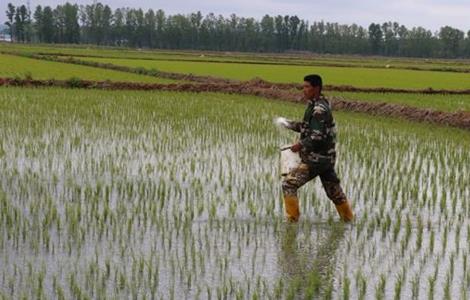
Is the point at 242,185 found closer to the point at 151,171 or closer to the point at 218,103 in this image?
the point at 151,171

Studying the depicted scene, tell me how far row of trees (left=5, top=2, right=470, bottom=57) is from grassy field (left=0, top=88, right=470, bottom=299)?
89.4 meters

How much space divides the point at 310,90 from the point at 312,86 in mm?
36

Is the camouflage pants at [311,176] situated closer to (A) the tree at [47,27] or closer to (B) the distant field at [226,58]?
(B) the distant field at [226,58]

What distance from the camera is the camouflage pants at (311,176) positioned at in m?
6.17

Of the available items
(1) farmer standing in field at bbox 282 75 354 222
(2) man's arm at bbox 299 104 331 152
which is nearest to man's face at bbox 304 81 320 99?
(1) farmer standing in field at bbox 282 75 354 222

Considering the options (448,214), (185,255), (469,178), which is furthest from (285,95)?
(185,255)

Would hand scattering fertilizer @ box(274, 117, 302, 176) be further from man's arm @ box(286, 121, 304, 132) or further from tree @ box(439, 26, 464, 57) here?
tree @ box(439, 26, 464, 57)

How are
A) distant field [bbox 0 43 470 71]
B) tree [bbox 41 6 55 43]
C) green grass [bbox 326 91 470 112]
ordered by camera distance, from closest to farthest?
green grass [bbox 326 91 470 112] → distant field [bbox 0 43 470 71] → tree [bbox 41 6 55 43]

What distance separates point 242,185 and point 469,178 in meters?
2.64

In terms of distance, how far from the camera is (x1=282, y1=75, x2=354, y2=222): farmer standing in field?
19.9 ft

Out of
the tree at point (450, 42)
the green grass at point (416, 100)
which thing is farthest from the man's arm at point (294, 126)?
the tree at point (450, 42)

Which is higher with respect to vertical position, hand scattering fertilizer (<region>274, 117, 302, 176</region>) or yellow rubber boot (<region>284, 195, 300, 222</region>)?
hand scattering fertilizer (<region>274, 117, 302, 176</region>)

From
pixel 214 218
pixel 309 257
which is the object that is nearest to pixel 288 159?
pixel 214 218

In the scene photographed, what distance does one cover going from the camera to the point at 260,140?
11.4 m
